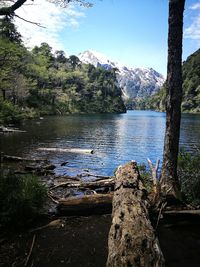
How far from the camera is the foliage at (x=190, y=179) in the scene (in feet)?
31.3

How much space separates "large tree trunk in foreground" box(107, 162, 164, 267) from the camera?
445 centimetres

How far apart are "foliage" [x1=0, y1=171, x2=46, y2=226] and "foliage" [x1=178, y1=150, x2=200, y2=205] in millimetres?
5349

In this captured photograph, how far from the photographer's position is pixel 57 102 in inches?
4385

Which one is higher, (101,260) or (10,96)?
(10,96)

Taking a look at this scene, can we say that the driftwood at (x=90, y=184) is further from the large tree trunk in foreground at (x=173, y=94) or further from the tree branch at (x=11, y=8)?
the tree branch at (x=11, y=8)

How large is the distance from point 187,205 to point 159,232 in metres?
1.86

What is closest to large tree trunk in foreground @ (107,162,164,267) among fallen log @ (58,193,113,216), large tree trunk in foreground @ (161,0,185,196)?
fallen log @ (58,193,113,216)

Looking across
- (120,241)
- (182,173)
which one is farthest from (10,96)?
(120,241)

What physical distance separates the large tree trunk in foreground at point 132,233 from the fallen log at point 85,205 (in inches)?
57.4

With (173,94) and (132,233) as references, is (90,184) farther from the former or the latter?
(132,233)

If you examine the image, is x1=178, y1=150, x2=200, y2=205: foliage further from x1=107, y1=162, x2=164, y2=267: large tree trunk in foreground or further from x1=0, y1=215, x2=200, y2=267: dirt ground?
x1=107, y1=162, x2=164, y2=267: large tree trunk in foreground

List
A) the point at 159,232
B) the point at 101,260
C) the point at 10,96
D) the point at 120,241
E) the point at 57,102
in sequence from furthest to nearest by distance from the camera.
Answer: the point at 57,102 → the point at 10,96 → the point at 159,232 → the point at 101,260 → the point at 120,241

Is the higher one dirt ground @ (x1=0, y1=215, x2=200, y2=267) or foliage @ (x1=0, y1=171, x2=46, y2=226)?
foliage @ (x1=0, y1=171, x2=46, y2=226)

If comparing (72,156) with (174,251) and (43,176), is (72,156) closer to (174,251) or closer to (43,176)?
(43,176)
